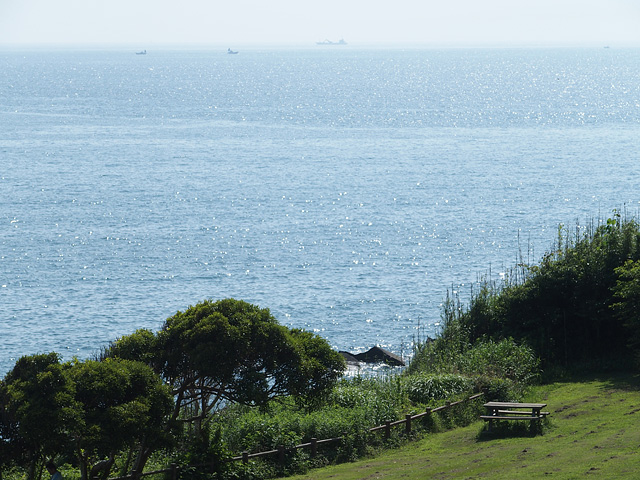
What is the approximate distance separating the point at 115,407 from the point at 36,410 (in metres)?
1.84

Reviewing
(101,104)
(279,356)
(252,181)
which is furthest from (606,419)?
(101,104)

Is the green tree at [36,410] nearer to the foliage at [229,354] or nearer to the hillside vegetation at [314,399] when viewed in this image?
the hillside vegetation at [314,399]

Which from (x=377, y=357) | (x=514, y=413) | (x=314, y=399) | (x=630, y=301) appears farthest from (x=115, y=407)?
(x=377, y=357)

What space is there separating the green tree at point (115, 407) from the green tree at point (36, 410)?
32 cm

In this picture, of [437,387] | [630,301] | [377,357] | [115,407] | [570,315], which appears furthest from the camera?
[377,357]

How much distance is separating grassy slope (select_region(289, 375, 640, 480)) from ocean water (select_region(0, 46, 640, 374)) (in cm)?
1946

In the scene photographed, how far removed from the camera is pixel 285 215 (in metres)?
84.1

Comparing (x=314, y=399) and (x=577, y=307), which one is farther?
(x=577, y=307)

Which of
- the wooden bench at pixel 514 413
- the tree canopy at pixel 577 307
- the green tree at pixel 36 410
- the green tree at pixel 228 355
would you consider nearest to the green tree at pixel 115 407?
the green tree at pixel 36 410

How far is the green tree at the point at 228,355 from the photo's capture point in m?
21.8

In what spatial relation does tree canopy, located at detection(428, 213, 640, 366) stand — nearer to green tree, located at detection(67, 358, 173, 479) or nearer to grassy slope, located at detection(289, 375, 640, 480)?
grassy slope, located at detection(289, 375, 640, 480)

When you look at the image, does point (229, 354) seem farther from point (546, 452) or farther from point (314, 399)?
point (546, 452)

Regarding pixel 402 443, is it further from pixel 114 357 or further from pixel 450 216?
pixel 450 216

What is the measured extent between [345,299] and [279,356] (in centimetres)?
3625
